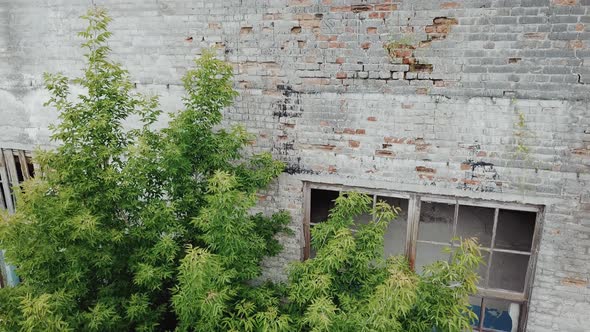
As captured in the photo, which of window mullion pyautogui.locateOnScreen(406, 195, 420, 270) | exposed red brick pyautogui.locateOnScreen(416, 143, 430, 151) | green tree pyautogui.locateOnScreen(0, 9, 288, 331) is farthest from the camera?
window mullion pyautogui.locateOnScreen(406, 195, 420, 270)

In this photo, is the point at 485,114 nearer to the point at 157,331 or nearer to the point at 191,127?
the point at 191,127

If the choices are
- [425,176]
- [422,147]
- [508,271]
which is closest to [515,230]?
[508,271]

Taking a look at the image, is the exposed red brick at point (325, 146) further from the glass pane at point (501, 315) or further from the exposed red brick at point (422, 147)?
the glass pane at point (501, 315)

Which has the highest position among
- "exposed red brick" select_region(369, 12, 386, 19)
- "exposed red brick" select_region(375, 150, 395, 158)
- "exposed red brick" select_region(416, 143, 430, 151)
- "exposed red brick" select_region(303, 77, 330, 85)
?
"exposed red brick" select_region(369, 12, 386, 19)

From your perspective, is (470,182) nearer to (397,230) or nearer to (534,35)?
(397,230)

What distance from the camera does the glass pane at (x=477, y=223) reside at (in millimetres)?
4059

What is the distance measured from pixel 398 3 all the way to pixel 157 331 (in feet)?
12.8

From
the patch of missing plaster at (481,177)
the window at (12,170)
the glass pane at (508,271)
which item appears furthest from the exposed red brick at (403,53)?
the window at (12,170)

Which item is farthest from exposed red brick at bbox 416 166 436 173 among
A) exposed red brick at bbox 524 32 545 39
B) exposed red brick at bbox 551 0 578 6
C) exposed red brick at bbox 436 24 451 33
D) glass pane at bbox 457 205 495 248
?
exposed red brick at bbox 551 0 578 6

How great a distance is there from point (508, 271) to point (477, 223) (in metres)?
0.65

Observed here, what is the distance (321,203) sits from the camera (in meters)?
4.48

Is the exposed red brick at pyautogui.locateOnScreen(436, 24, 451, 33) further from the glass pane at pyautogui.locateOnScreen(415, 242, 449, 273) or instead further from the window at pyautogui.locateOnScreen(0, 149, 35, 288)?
the window at pyautogui.locateOnScreen(0, 149, 35, 288)

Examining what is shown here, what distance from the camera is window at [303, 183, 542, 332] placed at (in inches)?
158

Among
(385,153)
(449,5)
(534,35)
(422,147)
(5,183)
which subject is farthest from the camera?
(5,183)
